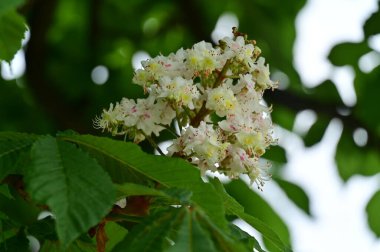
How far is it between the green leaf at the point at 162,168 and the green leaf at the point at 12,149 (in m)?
0.06

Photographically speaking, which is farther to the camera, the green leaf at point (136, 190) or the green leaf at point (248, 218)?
the green leaf at point (248, 218)

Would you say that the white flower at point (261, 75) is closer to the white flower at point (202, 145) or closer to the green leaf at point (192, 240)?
the white flower at point (202, 145)

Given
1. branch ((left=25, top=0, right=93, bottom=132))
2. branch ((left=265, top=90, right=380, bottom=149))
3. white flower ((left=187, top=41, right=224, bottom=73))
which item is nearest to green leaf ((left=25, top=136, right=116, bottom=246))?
white flower ((left=187, top=41, right=224, bottom=73))

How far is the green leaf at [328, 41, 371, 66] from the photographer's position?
116 inches

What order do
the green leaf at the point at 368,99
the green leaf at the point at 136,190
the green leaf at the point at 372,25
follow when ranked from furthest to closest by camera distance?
the green leaf at the point at 368,99 → the green leaf at the point at 372,25 → the green leaf at the point at 136,190

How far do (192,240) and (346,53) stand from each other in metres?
2.17

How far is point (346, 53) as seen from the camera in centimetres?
296

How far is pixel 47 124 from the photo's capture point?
317 centimetres

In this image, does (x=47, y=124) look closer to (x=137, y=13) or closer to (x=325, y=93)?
(x=137, y=13)

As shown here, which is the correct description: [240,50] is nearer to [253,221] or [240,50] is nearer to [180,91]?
[180,91]

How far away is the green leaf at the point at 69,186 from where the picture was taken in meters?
0.93

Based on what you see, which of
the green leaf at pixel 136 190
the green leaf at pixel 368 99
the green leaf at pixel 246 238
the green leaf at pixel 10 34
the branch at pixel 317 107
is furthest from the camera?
the branch at pixel 317 107

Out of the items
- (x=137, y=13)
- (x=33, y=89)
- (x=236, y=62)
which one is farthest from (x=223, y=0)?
(x=236, y=62)

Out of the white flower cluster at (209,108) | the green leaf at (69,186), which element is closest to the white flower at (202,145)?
the white flower cluster at (209,108)
